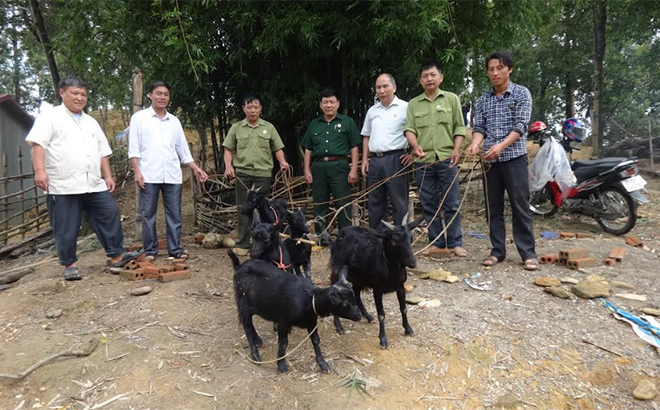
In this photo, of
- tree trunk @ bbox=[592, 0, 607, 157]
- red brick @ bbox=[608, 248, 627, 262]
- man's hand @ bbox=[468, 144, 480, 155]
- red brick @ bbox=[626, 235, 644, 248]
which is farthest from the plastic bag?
tree trunk @ bbox=[592, 0, 607, 157]

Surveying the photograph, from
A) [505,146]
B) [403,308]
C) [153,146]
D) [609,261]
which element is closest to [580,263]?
[609,261]

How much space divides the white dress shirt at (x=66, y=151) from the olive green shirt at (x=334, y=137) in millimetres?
2406

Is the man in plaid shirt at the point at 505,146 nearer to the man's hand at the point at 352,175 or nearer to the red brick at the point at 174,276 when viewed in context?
the man's hand at the point at 352,175

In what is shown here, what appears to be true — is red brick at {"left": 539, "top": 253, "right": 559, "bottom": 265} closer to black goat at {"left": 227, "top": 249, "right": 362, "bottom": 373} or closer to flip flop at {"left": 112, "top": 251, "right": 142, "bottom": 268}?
black goat at {"left": 227, "top": 249, "right": 362, "bottom": 373}

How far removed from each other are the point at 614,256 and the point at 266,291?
3737 mm

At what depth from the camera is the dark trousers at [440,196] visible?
449 cm

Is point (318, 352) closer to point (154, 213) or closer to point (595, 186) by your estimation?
point (154, 213)

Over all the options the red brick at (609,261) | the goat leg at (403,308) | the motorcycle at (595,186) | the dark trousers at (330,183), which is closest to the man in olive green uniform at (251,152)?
the dark trousers at (330,183)

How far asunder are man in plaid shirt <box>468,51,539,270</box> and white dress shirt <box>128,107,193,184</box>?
321 centimetres

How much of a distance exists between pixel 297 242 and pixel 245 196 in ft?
5.42

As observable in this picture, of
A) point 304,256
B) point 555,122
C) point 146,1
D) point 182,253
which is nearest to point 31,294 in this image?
point 182,253

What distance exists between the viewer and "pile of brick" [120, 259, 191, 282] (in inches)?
163

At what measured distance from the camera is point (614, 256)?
4273 mm

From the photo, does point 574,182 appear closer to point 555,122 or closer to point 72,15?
point 72,15
